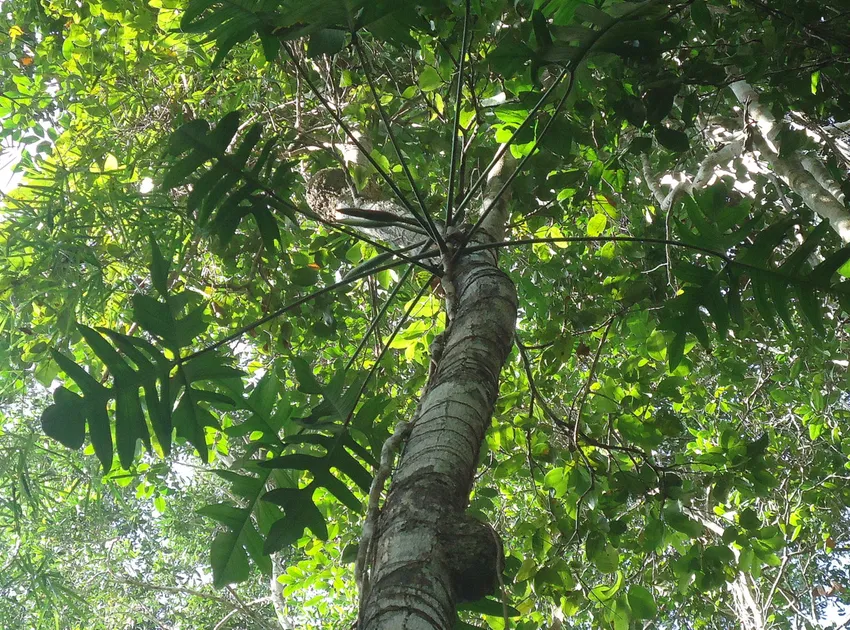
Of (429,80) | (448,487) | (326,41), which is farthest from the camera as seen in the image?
(429,80)

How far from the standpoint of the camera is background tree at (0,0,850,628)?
1.27m

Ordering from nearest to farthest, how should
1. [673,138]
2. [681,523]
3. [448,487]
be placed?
[448,487] → [673,138] → [681,523]

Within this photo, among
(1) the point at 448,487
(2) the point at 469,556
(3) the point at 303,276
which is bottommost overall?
(2) the point at 469,556

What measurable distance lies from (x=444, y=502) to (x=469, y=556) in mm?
86

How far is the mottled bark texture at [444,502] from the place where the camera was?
2.28 feet

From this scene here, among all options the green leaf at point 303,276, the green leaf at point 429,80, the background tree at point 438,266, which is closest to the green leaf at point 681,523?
the background tree at point 438,266

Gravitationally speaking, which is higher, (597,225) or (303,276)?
(597,225)

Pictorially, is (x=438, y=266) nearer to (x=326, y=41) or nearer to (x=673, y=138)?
(x=326, y=41)

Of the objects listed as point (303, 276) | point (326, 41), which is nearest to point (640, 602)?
point (303, 276)

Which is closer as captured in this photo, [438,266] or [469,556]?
[469,556]

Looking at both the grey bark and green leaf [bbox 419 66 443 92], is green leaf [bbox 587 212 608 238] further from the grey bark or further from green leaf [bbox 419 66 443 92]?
the grey bark

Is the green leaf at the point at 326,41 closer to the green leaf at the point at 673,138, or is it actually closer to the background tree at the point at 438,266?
the background tree at the point at 438,266

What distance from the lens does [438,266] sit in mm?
1513

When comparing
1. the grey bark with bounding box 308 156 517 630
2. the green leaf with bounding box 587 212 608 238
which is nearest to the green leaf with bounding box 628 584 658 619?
the grey bark with bounding box 308 156 517 630
